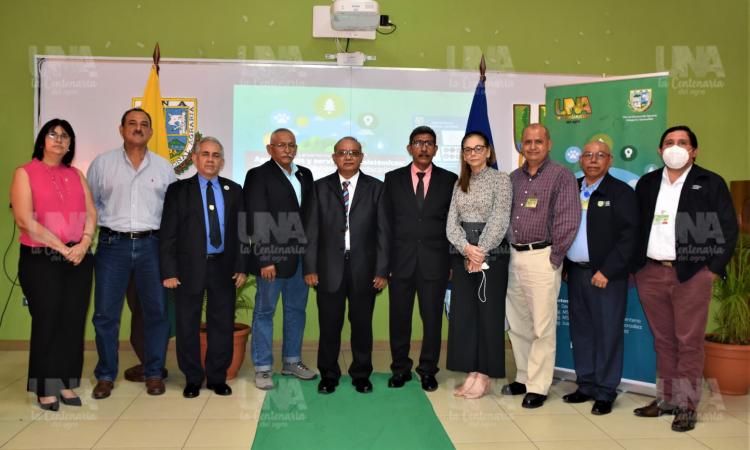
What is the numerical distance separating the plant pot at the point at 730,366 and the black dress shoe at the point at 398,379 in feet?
6.96

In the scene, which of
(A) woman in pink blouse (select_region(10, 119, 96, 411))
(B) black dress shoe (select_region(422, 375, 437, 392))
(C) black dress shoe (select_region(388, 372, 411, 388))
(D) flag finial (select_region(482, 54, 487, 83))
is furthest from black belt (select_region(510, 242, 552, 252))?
(A) woman in pink blouse (select_region(10, 119, 96, 411))

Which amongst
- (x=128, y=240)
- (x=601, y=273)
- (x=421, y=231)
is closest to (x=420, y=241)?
(x=421, y=231)

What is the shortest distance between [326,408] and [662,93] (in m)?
3.04

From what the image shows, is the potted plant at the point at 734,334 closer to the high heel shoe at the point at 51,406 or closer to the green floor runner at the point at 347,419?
the green floor runner at the point at 347,419

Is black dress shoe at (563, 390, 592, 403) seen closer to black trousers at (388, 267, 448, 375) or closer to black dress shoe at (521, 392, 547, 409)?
black dress shoe at (521, 392, 547, 409)

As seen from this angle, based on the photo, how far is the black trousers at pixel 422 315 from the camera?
3.78 meters

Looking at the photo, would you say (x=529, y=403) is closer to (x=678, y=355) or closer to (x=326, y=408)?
(x=678, y=355)

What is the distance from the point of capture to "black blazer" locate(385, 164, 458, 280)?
372 cm

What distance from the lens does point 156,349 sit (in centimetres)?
386

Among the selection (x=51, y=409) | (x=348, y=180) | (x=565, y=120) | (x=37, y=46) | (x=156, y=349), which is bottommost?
(x=51, y=409)

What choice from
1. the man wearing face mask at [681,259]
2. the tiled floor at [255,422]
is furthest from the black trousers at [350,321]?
the man wearing face mask at [681,259]

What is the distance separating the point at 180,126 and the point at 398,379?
2861 mm

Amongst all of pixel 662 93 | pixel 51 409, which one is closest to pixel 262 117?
pixel 51 409

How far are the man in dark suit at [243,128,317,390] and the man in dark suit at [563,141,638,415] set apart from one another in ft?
5.82
